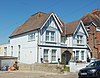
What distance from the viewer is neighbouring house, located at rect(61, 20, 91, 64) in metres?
41.2

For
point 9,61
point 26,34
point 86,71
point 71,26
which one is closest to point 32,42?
point 26,34

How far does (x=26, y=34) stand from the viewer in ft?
134

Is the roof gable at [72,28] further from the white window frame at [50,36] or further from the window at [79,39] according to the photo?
the white window frame at [50,36]

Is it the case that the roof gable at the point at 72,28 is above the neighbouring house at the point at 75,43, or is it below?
above

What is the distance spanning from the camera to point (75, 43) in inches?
1650

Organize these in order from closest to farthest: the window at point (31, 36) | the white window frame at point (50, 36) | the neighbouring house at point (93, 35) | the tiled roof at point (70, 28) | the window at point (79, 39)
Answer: the white window frame at point (50, 36)
the window at point (31, 36)
the tiled roof at point (70, 28)
the window at point (79, 39)
the neighbouring house at point (93, 35)

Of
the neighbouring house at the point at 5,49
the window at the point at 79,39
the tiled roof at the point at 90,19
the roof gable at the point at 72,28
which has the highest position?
the tiled roof at the point at 90,19

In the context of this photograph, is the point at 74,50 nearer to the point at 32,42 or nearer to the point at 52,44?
the point at 52,44

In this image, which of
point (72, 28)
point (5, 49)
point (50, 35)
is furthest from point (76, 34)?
point (5, 49)

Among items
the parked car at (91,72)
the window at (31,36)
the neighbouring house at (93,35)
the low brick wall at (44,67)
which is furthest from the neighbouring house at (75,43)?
the parked car at (91,72)

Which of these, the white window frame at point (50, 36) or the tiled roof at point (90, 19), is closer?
the white window frame at point (50, 36)

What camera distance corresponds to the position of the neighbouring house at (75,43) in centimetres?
4122

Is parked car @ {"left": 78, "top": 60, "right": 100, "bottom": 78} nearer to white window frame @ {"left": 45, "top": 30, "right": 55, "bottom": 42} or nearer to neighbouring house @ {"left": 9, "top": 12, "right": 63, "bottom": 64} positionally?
neighbouring house @ {"left": 9, "top": 12, "right": 63, "bottom": 64}

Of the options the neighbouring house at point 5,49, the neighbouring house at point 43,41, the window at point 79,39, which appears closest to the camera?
the neighbouring house at point 43,41
